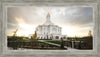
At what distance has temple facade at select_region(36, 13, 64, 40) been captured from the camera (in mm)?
2580

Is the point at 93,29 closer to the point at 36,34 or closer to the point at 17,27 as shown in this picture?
the point at 36,34

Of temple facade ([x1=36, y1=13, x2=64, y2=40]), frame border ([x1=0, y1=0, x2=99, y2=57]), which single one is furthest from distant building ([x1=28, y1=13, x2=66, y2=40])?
frame border ([x1=0, y1=0, x2=99, y2=57])

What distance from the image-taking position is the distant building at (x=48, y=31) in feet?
8.46

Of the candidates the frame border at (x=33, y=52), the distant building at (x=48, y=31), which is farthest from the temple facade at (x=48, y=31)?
the frame border at (x=33, y=52)

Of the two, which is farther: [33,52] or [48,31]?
[48,31]

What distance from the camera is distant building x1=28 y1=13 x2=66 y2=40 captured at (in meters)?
2.58

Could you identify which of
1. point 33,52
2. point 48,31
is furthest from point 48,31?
point 33,52

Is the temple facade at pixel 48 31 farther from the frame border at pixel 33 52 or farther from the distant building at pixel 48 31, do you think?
the frame border at pixel 33 52

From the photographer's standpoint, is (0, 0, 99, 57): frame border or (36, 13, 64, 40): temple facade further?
(36, 13, 64, 40): temple facade

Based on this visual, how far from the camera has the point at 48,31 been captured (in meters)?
2.64

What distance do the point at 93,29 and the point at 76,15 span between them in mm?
460

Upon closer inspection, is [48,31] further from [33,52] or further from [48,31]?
[33,52]

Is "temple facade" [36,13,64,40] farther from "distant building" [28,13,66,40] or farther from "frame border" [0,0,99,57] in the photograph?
"frame border" [0,0,99,57]

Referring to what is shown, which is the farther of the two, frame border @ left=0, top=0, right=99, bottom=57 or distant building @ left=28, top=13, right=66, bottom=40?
distant building @ left=28, top=13, right=66, bottom=40
